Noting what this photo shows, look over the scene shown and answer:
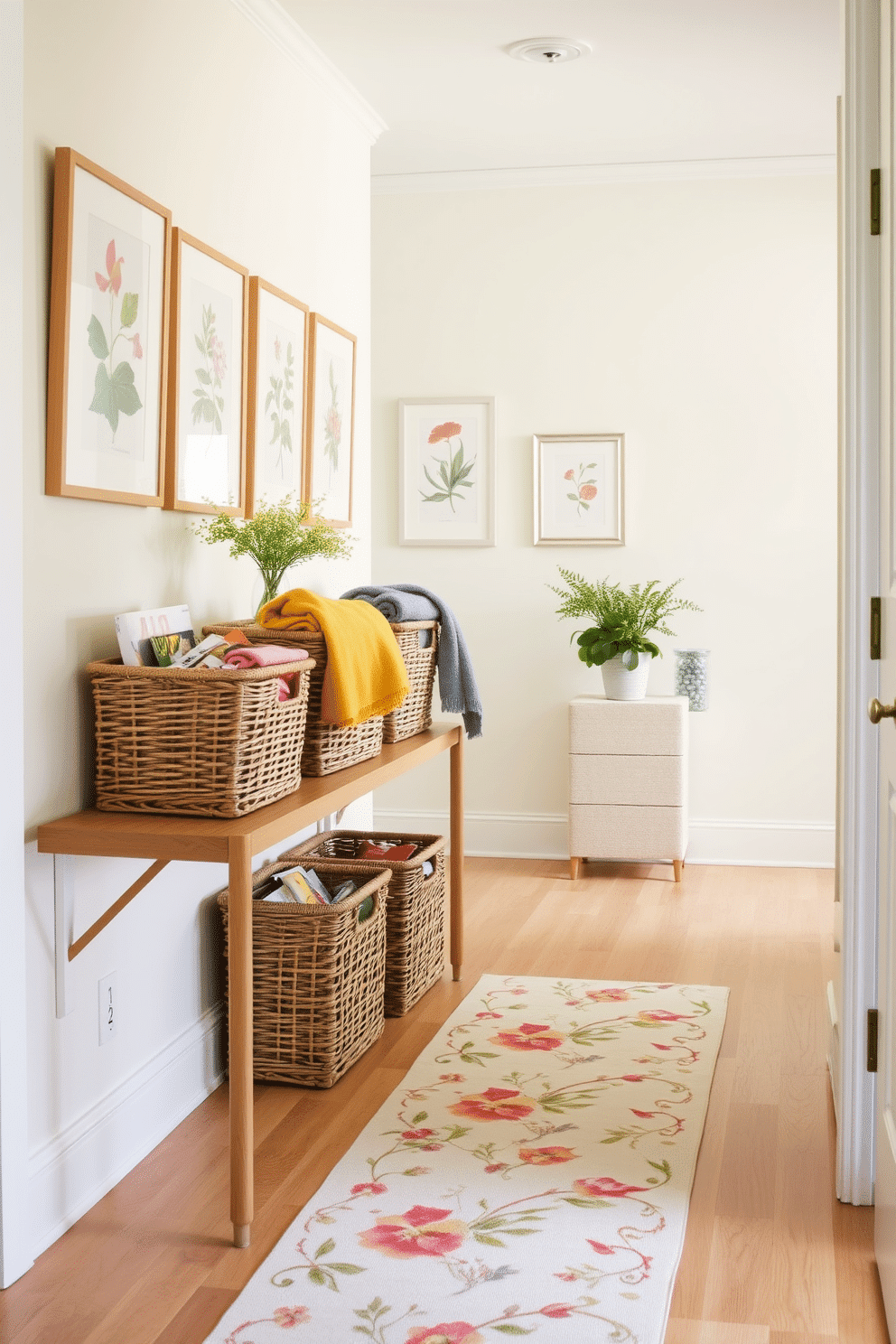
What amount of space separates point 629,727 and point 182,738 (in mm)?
2740

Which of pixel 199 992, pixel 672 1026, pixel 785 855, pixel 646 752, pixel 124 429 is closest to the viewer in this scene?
pixel 124 429

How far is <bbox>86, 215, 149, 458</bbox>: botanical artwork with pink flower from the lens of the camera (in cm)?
237

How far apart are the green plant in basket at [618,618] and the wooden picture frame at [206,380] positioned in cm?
208

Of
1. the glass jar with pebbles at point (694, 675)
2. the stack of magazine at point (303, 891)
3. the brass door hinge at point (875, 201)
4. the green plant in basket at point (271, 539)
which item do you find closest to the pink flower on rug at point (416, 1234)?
the stack of magazine at point (303, 891)

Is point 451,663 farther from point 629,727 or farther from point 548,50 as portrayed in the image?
point 548,50

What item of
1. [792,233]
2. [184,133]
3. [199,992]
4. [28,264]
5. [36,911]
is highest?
[792,233]

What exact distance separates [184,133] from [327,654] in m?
1.14

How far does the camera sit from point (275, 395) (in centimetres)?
329

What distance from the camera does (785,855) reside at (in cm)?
513

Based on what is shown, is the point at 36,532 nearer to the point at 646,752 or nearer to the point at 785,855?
the point at 646,752

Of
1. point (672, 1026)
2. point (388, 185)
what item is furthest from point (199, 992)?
point (388, 185)

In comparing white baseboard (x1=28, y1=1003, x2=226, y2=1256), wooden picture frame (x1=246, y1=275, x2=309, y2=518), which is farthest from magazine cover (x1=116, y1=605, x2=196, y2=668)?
white baseboard (x1=28, y1=1003, x2=226, y2=1256)

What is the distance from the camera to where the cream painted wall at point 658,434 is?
16.5 feet

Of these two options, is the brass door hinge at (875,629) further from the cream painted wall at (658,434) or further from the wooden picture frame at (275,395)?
the cream painted wall at (658,434)
